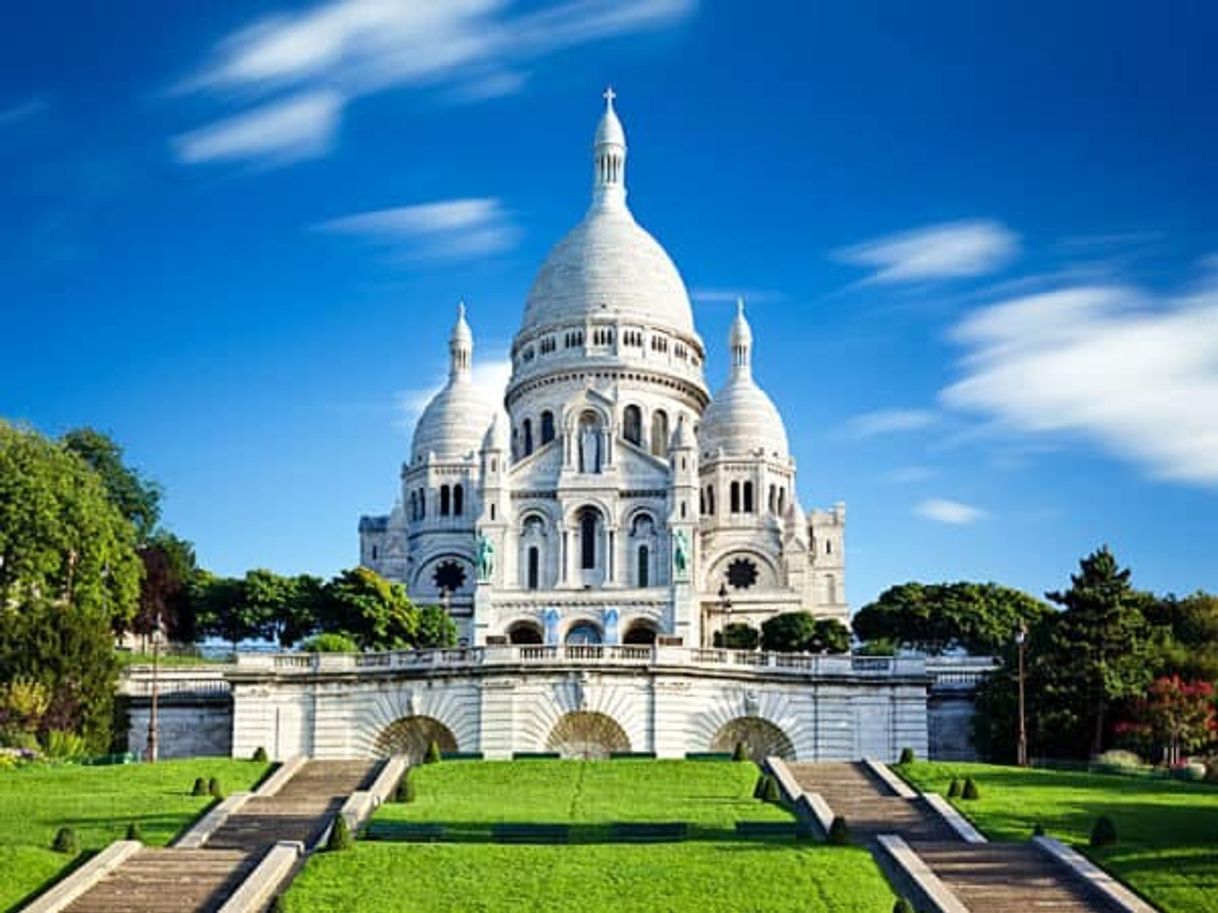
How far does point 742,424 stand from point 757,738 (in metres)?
53.3

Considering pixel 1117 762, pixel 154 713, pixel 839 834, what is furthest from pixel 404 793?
pixel 1117 762

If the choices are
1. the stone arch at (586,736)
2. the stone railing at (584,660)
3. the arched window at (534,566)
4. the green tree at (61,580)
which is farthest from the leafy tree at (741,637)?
the stone arch at (586,736)

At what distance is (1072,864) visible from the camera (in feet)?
116

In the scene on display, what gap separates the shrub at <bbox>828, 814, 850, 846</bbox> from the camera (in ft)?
123

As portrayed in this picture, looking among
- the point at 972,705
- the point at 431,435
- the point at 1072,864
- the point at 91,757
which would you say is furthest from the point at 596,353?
the point at 1072,864

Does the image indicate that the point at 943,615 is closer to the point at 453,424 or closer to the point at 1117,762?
the point at 453,424

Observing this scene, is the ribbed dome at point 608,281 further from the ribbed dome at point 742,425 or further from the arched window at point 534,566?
the arched window at point 534,566

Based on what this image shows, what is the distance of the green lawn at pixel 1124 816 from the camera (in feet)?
115

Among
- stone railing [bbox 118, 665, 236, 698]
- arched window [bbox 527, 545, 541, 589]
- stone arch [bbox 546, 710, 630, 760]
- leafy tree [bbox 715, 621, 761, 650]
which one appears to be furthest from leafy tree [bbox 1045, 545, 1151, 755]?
arched window [bbox 527, 545, 541, 589]

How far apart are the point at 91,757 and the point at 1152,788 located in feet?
→ 96.6

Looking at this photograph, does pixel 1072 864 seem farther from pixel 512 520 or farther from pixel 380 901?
pixel 512 520

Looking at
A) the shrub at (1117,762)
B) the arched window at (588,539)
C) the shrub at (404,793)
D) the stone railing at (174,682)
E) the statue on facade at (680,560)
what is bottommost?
the shrub at (404,793)

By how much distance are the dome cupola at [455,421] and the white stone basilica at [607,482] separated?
14 centimetres

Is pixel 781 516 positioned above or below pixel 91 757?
above
